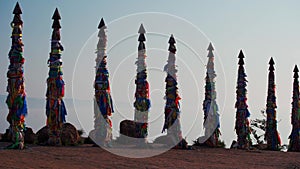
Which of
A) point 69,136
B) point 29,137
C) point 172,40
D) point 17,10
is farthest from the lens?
point 172,40

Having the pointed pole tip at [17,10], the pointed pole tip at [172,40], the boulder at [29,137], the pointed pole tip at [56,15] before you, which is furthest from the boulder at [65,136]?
the pointed pole tip at [172,40]

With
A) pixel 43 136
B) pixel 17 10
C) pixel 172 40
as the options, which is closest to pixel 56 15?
pixel 17 10

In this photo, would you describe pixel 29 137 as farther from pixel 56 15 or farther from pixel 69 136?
pixel 56 15

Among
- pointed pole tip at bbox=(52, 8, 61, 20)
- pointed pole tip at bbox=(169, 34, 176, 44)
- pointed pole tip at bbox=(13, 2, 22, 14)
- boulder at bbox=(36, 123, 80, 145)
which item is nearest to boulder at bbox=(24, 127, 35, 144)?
boulder at bbox=(36, 123, 80, 145)

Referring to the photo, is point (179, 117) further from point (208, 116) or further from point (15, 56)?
point (15, 56)

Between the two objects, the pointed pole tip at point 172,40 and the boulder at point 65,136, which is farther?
the pointed pole tip at point 172,40

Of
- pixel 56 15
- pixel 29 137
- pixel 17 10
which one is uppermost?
pixel 56 15

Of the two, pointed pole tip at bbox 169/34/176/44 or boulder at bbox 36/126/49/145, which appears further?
pointed pole tip at bbox 169/34/176/44

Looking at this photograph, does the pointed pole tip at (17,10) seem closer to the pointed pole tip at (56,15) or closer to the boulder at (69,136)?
the pointed pole tip at (56,15)

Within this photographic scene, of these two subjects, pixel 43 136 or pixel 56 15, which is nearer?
pixel 56 15

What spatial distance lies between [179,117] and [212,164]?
840cm

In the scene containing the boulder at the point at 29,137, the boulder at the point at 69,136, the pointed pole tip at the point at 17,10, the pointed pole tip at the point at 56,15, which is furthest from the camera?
the boulder at the point at 29,137

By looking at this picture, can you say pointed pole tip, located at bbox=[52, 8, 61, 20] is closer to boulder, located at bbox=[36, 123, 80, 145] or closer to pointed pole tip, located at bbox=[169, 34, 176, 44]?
boulder, located at bbox=[36, 123, 80, 145]

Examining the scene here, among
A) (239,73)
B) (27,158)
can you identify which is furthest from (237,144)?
(27,158)
